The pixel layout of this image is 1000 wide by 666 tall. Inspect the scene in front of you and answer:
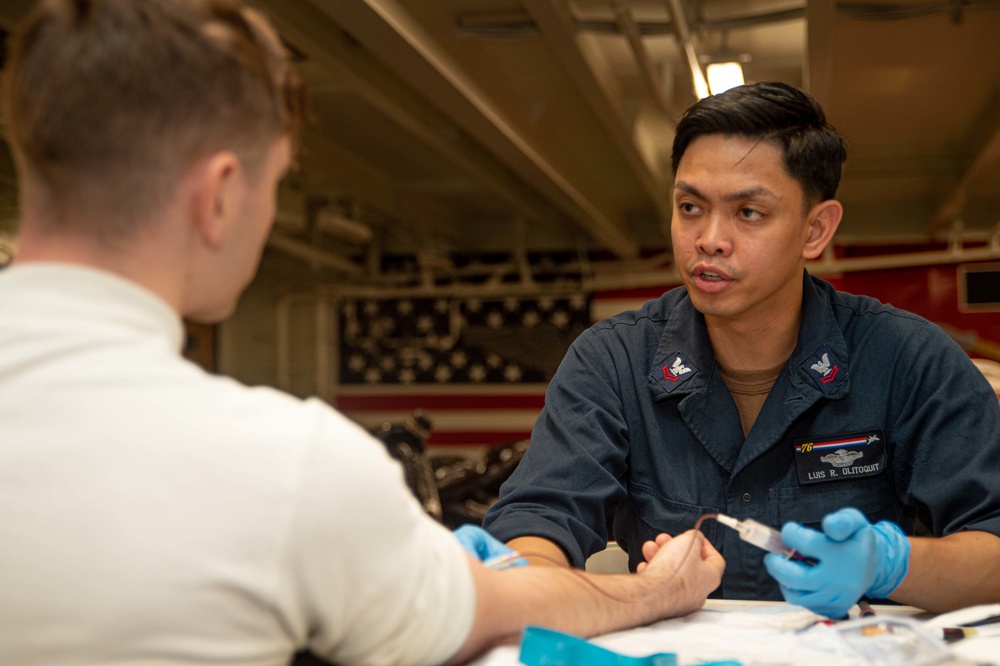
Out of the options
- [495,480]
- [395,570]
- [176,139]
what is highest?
[176,139]

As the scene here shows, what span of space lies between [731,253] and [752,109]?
0.29m

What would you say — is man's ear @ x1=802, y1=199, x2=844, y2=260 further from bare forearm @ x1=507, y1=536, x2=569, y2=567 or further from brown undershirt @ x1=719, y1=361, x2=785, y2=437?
bare forearm @ x1=507, y1=536, x2=569, y2=567

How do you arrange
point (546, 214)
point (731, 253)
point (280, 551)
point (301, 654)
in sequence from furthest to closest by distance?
point (546, 214), point (731, 253), point (301, 654), point (280, 551)

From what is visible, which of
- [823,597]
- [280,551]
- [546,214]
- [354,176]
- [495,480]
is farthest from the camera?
[546,214]

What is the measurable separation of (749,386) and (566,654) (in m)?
0.98

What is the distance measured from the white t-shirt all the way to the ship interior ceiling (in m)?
1.68

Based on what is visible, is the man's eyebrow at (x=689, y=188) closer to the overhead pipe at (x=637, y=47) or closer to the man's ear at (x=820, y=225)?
the man's ear at (x=820, y=225)

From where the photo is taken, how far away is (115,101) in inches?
29.3

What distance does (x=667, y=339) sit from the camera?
Result: 179 centimetres

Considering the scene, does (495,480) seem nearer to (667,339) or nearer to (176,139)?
(667,339)

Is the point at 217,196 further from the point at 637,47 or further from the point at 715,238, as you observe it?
the point at 637,47

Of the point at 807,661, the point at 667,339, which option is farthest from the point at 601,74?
the point at 807,661

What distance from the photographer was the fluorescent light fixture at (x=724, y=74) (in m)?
3.77

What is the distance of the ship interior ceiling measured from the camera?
149 inches
